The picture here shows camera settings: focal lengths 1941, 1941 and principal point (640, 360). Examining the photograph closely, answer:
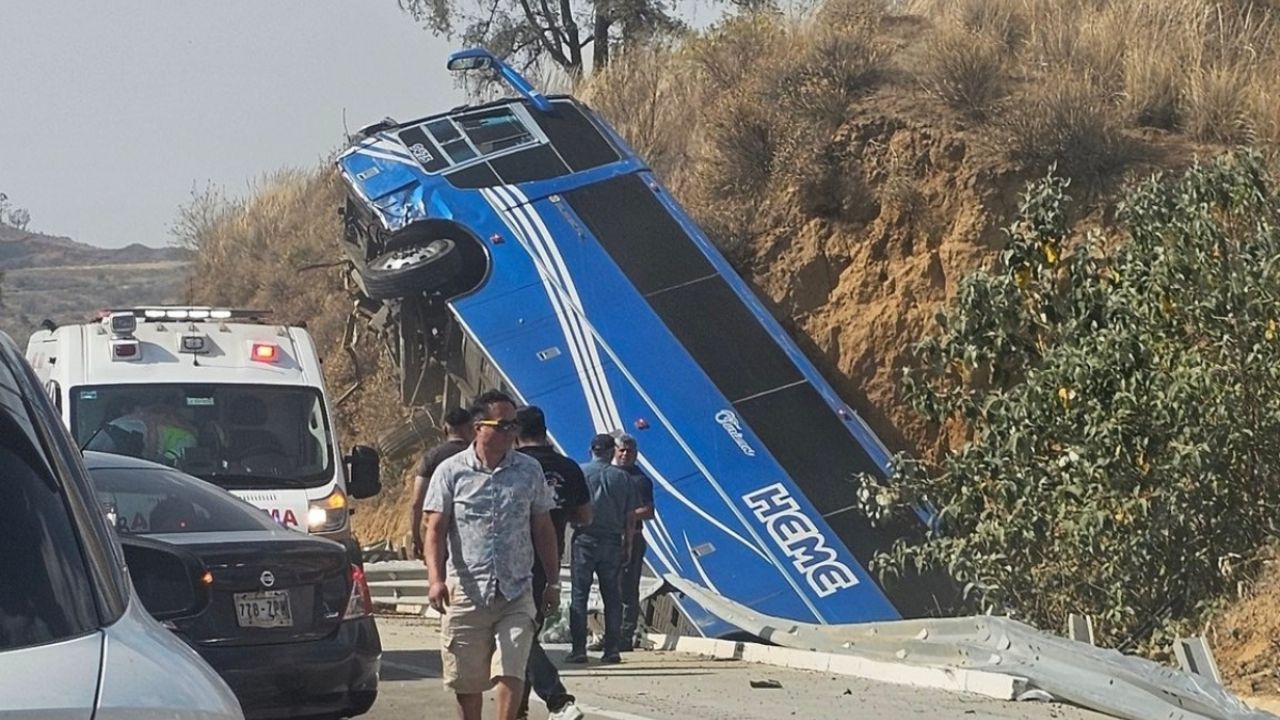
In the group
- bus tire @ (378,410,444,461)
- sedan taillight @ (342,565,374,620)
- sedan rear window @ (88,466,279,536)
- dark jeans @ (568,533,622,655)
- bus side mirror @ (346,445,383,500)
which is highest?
sedan rear window @ (88,466,279,536)

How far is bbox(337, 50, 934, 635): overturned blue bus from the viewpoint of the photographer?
17312mm

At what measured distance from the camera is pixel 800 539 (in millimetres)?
17312

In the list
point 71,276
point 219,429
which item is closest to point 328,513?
point 219,429

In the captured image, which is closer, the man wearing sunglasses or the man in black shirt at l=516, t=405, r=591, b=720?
the man wearing sunglasses

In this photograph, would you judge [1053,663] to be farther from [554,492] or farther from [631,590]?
[631,590]

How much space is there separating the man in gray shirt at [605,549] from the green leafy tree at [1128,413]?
215 cm

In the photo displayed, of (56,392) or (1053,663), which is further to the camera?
(56,392)

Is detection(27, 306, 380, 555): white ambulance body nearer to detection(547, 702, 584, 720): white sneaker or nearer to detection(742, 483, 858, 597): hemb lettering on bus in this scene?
detection(547, 702, 584, 720): white sneaker

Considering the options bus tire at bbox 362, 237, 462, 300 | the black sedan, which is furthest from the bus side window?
bus tire at bbox 362, 237, 462, 300

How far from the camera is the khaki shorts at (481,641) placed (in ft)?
29.8

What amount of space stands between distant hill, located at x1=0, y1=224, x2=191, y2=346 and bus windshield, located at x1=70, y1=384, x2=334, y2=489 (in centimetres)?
2636

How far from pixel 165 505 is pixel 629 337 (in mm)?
8400

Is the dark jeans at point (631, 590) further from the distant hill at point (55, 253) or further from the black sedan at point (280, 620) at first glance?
the distant hill at point (55, 253)

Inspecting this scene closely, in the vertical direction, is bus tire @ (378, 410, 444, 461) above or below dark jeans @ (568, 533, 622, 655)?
below
